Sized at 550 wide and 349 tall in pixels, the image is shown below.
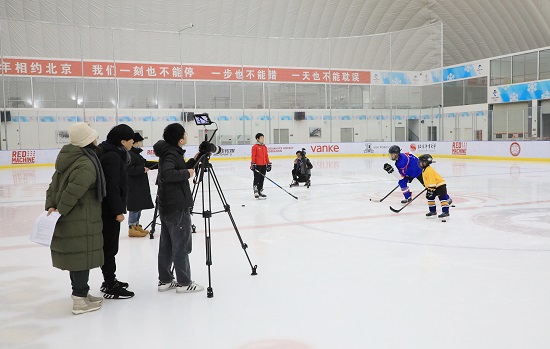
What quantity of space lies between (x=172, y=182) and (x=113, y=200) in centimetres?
49

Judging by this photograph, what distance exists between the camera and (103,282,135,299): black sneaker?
4262 mm

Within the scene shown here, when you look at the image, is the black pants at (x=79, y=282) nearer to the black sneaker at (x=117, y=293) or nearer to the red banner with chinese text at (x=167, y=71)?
the black sneaker at (x=117, y=293)

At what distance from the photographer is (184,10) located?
37.1 meters

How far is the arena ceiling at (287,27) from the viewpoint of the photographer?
2902 cm

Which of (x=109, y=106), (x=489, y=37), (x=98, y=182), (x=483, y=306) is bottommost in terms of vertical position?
(x=483, y=306)

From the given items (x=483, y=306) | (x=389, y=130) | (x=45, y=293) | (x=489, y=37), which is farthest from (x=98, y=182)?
(x=489, y=37)

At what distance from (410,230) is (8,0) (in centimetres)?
3469

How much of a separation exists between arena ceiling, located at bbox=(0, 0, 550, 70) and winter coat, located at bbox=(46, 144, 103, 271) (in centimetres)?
2370

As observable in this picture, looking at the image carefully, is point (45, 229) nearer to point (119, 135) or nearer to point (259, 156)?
point (119, 135)

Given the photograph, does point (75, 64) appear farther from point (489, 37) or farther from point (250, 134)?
point (489, 37)

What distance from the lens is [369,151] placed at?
27719 millimetres

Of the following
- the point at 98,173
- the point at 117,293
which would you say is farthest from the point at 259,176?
the point at 98,173

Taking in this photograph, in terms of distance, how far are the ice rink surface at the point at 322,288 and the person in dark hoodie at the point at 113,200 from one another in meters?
0.18

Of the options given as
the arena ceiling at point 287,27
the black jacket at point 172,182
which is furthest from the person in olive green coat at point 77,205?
the arena ceiling at point 287,27
